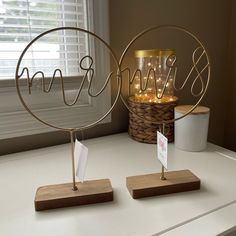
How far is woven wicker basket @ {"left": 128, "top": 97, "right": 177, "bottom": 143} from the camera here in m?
0.97

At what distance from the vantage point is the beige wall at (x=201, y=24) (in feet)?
3.51

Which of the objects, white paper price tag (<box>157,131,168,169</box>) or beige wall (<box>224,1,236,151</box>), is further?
beige wall (<box>224,1,236,151</box>)

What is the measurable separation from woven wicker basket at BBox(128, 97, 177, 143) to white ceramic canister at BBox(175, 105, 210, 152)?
5 centimetres

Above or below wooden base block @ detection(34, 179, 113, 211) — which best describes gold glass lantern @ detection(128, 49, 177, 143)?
above

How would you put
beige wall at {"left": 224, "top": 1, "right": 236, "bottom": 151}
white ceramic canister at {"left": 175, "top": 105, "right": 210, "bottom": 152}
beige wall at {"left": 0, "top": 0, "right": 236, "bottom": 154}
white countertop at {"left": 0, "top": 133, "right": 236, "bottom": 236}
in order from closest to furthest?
white countertop at {"left": 0, "top": 133, "right": 236, "bottom": 236} → white ceramic canister at {"left": 175, "top": 105, "right": 210, "bottom": 152} → beige wall at {"left": 0, "top": 0, "right": 236, "bottom": 154} → beige wall at {"left": 224, "top": 1, "right": 236, "bottom": 151}

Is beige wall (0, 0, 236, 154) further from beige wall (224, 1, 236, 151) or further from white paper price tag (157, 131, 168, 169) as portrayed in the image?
white paper price tag (157, 131, 168, 169)

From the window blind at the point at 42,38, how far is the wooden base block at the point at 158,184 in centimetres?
55

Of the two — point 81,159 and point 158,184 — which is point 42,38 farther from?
point 158,184

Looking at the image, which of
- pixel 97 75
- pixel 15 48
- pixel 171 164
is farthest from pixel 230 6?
pixel 15 48

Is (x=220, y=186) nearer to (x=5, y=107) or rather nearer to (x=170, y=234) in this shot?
(x=170, y=234)

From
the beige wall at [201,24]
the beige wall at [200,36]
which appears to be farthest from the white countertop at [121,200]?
the beige wall at [201,24]

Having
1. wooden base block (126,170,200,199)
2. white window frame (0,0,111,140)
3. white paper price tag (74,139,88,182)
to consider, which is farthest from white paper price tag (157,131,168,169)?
white window frame (0,0,111,140)

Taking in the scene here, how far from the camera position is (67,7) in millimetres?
998

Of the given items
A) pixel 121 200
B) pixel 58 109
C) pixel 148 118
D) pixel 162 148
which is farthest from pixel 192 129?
pixel 58 109
